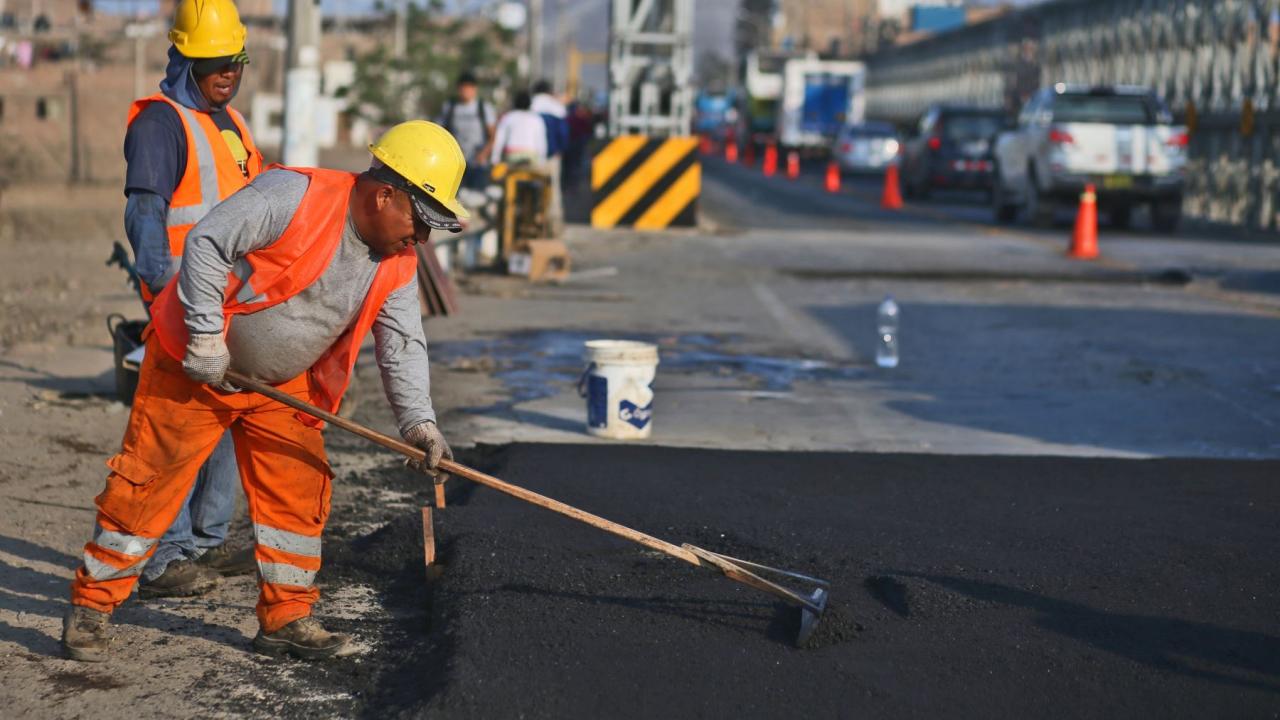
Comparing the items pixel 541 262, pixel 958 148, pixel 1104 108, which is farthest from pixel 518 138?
pixel 958 148

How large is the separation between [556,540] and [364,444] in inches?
89.2

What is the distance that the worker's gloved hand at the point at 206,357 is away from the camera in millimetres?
4320

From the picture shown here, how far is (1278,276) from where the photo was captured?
55.6 feet

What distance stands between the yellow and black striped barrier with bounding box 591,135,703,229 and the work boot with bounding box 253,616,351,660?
16348 millimetres

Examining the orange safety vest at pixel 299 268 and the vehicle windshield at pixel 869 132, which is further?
the vehicle windshield at pixel 869 132

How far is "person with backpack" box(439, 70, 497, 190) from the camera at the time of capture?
52.2ft

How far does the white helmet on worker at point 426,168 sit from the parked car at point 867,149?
3826 cm

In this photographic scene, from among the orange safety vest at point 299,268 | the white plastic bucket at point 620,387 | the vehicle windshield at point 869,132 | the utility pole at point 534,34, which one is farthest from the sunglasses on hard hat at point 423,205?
the utility pole at point 534,34

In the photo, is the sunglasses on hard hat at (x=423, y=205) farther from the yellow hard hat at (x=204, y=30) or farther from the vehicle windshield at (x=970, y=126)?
the vehicle windshield at (x=970, y=126)

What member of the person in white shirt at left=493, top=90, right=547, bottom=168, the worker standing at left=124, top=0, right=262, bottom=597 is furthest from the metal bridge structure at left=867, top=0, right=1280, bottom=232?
the worker standing at left=124, top=0, right=262, bottom=597

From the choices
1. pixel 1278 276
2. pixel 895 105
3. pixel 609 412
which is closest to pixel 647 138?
pixel 1278 276

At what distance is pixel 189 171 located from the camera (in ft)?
17.2

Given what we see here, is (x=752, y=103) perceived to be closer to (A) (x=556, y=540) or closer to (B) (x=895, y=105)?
(B) (x=895, y=105)

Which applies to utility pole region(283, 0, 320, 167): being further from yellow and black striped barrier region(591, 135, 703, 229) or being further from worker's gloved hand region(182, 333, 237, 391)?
worker's gloved hand region(182, 333, 237, 391)
